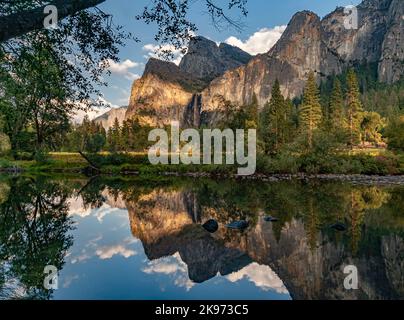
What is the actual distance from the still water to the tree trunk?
3.50 metres

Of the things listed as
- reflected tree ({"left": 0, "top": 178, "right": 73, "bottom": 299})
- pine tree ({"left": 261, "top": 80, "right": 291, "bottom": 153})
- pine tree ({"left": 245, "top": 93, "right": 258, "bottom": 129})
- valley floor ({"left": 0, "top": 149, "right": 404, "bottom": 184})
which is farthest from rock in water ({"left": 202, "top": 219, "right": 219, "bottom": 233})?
pine tree ({"left": 261, "top": 80, "right": 291, "bottom": 153})

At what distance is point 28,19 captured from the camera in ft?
12.9

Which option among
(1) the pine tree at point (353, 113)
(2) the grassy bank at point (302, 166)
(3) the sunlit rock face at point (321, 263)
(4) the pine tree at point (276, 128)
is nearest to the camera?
(3) the sunlit rock face at point (321, 263)

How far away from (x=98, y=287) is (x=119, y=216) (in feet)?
24.2

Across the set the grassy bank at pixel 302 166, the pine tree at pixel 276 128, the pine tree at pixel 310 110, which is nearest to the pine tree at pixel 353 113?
the pine tree at pixel 310 110

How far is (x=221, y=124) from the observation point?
1613 inches

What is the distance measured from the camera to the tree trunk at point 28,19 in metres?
3.85

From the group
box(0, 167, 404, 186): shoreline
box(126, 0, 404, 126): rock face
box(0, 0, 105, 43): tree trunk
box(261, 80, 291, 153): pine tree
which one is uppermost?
box(126, 0, 404, 126): rock face

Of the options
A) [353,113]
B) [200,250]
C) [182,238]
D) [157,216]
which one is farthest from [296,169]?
[353,113]

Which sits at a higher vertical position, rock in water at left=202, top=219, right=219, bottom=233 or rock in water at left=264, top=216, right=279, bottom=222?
rock in water at left=264, top=216, right=279, bottom=222

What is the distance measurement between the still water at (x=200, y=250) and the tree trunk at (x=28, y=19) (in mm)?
3502

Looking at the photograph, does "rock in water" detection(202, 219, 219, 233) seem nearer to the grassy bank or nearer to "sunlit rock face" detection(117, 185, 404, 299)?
"sunlit rock face" detection(117, 185, 404, 299)

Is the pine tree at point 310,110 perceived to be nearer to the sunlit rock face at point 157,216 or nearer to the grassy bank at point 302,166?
the grassy bank at point 302,166

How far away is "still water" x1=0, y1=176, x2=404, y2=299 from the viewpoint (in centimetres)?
609
